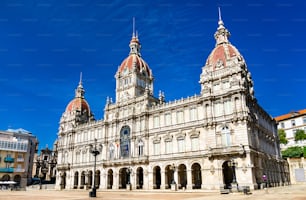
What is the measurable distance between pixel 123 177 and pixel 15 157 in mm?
40387

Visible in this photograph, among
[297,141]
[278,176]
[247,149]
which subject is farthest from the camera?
[297,141]

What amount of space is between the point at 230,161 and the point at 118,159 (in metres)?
25.4

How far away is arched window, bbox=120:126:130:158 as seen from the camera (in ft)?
189

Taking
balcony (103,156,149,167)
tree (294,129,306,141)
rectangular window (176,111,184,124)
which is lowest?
balcony (103,156,149,167)

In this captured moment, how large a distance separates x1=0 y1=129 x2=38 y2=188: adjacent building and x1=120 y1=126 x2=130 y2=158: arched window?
3667cm

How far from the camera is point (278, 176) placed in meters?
54.6

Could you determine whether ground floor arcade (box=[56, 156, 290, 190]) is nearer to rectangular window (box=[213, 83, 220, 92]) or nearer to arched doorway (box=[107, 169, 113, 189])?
arched doorway (box=[107, 169, 113, 189])

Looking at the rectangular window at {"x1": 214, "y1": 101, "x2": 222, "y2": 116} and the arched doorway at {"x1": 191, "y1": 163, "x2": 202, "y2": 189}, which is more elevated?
the rectangular window at {"x1": 214, "y1": 101, "x2": 222, "y2": 116}

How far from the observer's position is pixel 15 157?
262 feet

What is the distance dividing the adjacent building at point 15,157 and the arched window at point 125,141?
1444 inches

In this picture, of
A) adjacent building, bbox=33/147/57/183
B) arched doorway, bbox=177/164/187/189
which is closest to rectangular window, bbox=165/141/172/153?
arched doorway, bbox=177/164/187/189

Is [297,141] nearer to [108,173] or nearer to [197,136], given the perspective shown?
[197,136]

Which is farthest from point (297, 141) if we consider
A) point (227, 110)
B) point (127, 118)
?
point (127, 118)

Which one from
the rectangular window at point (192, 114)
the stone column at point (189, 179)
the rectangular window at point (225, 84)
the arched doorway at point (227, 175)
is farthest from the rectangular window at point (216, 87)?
the stone column at point (189, 179)
